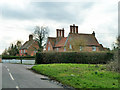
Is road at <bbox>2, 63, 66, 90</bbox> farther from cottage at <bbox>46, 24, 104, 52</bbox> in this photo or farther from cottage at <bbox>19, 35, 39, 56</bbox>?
cottage at <bbox>19, 35, 39, 56</bbox>

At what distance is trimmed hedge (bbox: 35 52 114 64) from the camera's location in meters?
33.7

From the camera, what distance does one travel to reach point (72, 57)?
3384cm

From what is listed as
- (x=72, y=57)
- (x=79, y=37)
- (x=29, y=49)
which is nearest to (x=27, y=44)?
(x=29, y=49)

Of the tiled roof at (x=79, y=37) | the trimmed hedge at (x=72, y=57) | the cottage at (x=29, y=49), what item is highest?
the tiled roof at (x=79, y=37)

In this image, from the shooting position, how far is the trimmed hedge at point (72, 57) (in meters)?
33.7

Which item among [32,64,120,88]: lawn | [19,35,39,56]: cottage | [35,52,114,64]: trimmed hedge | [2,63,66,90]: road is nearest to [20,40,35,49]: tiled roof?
[19,35,39,56]: cottage

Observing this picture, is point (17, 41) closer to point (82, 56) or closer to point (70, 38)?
point (70, 38)

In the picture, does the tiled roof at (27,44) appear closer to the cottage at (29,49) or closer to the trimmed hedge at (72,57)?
the cottage at (29,49)

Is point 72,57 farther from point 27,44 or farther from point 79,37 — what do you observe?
point 27,44

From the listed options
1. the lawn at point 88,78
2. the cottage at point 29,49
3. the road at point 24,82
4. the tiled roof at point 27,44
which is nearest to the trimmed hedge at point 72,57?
the lawn at point 88,78

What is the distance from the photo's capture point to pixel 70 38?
5784 centimetres

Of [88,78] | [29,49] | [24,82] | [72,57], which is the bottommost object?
[24,82]

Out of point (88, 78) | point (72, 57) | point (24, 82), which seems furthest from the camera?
point (72, 57)

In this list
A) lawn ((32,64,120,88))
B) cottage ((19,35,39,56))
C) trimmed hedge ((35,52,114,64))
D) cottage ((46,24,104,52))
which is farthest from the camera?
cottage ((19,35,39,56))
